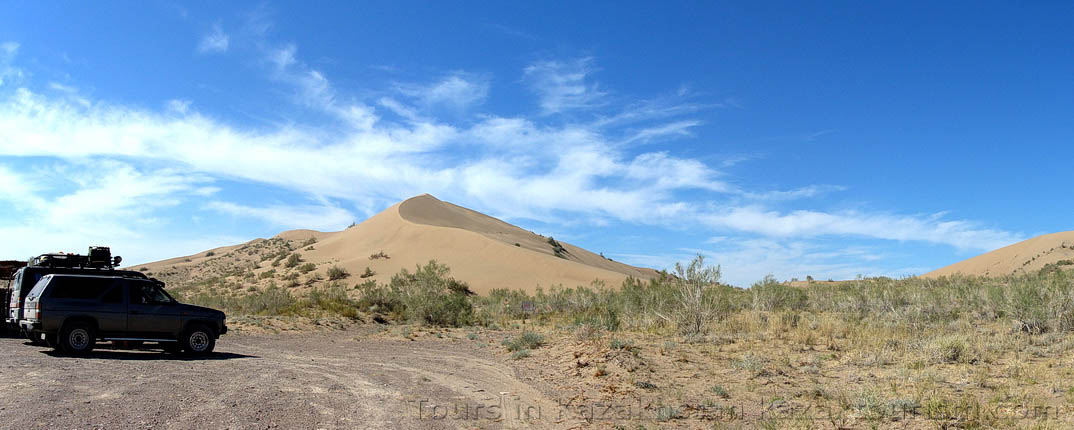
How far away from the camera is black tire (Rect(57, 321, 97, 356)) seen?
1336 centimetres

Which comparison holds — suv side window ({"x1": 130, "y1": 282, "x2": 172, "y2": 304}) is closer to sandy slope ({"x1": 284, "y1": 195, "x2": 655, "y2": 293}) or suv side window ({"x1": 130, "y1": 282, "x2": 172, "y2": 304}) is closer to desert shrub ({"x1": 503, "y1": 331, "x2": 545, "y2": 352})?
desert shrub ({"x1": 503, "y1": 331, "x2": 545, "y2": 352})

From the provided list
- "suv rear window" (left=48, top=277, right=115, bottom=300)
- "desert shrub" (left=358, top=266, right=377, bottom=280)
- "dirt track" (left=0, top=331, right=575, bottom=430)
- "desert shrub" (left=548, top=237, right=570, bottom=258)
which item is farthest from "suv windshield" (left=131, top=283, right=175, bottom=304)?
"desert shrub" (left=548, top=237, right=570, bottom=258)

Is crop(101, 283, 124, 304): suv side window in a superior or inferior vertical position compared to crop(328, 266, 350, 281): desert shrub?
inferior

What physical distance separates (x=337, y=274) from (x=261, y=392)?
122ft

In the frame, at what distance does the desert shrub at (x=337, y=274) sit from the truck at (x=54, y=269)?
1136 inches

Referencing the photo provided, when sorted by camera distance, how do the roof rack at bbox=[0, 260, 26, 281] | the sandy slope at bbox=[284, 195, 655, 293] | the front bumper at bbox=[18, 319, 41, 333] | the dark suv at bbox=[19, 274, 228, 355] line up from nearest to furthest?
the front bumper at bbox=[18, 319, 41, 333] → the dark suv at bbox=[19, 274, 228, 355] → the roof rack at bbox=[0, 260, 26, 281] → the sandy slope at bbox=[284, 195, 655, 293]

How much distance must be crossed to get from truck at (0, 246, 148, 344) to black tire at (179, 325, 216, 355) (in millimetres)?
1721

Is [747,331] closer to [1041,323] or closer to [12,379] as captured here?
[1041,323]

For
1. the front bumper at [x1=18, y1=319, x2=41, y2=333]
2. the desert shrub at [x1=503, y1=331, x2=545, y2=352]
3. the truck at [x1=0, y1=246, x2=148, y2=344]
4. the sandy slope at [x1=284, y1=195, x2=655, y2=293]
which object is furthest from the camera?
the sandy slope at [x1=284, y1=195, x2=655, y2=293]

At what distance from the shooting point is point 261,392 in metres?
9.34

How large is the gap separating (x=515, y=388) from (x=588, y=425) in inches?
115

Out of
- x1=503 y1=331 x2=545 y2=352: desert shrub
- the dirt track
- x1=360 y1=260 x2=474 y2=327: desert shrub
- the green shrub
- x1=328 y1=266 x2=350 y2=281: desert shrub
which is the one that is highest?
x1=328 y1=266 x2=350 y2=281: desert shrub

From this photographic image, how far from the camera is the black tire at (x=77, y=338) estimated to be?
43.8 ft

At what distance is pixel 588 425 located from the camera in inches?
309
